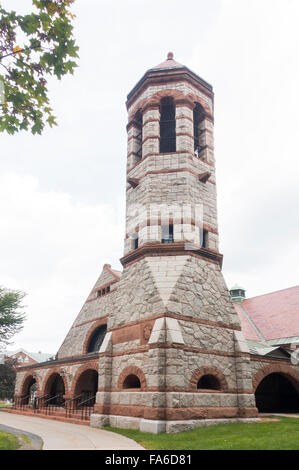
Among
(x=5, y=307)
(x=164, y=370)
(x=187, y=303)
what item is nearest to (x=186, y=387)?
(x=164, y=370)

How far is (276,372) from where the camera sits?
1526 centimetres

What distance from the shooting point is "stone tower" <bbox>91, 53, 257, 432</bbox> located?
10.6 meters

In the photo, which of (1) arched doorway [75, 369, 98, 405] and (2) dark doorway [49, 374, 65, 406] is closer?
(1) arched doorway [75, 369, 98, 405]

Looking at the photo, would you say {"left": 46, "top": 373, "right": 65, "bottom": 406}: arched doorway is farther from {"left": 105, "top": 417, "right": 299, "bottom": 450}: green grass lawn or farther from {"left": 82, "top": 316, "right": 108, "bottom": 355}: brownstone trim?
{"left": 105, "top": 417, "right": 299, "bottom": 450}: green grass lawn

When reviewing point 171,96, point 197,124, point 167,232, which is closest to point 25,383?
point 167,232

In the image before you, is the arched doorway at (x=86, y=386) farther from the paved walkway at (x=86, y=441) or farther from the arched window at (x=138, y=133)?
the arched window at (x=138, y=133)

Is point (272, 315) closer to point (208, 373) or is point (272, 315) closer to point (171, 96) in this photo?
point (208, 373)

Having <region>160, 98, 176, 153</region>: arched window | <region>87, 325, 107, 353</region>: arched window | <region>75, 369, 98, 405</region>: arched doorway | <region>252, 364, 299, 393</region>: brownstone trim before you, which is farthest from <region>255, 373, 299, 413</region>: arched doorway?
<region>160, 98, 176, 153</region>: arched window

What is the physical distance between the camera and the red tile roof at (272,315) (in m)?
20.0

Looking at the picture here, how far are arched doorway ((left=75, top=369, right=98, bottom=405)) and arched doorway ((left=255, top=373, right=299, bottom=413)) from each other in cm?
780

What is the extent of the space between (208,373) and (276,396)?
333 inches
